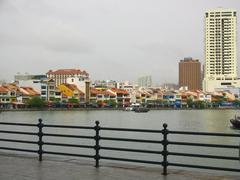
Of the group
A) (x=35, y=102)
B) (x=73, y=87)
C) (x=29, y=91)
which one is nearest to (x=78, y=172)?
(x=35, y=102)

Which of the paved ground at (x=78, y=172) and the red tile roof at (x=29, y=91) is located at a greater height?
the red tile roof at (x=29, y=91)

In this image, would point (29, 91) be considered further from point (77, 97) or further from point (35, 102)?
point (77, 97)

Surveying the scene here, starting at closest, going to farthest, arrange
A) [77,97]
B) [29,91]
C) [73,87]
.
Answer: [29,91], [77,97], [73,87]

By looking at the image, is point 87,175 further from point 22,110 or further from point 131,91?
point 131,91

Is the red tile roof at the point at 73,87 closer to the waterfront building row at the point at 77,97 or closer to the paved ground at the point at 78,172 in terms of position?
the waterfront building row at the point at 77,97

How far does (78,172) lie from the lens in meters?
9.97

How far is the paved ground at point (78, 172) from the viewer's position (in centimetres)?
934

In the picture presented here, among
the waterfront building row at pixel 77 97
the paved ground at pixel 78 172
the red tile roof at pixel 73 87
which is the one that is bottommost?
the paved ground at pixel 78 172

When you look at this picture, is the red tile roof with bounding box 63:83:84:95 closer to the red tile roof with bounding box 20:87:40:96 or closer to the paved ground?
the red tile roof with bounding box 20:87:40:96

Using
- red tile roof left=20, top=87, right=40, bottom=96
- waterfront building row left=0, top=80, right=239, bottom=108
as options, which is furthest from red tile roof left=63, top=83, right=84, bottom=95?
red tile roof left=20, top=87, right=40, bottom=96

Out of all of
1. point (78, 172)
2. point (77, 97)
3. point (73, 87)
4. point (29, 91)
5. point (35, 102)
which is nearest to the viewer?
point (78, 172)

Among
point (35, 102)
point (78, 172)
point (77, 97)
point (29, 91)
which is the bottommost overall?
point (78, 172)

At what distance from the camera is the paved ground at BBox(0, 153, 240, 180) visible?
9.34m

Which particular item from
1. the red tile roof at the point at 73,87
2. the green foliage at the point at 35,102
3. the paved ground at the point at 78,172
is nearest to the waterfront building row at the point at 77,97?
the red tile roof at the point at 73,87
